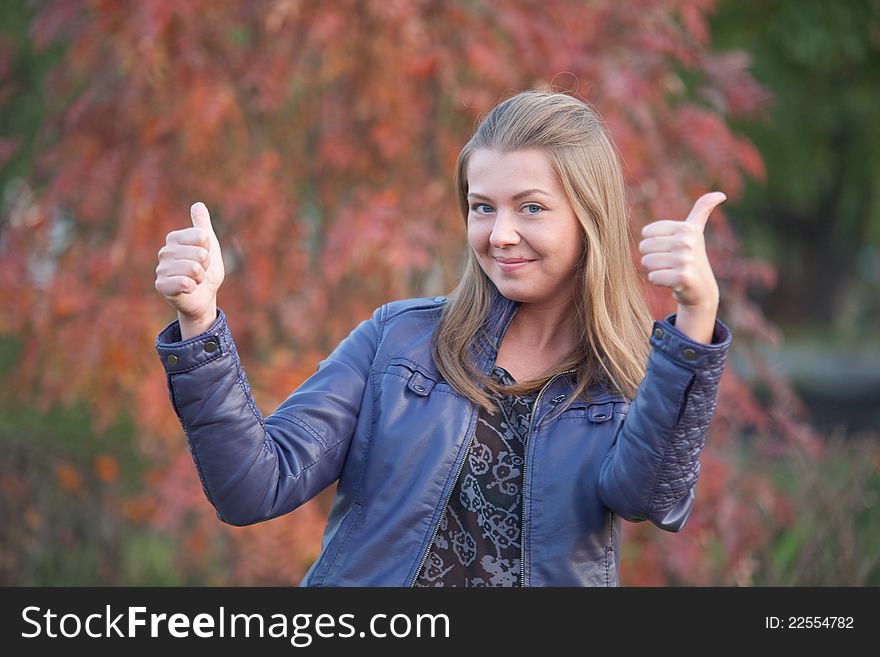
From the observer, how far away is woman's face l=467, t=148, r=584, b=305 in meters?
2.04

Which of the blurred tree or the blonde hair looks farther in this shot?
the blurred tree

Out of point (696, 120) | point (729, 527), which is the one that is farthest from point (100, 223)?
point (729, 527)

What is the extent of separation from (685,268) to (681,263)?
0.01 m

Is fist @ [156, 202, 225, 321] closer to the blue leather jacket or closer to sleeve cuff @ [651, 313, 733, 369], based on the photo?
the blue leather jacket

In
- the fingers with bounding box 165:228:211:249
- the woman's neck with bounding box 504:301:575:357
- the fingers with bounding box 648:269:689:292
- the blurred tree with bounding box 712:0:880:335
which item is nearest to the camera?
the fingers with bounding box 648:269:689:292

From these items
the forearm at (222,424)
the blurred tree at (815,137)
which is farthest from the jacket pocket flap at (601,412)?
the blurred tree at (815,137)

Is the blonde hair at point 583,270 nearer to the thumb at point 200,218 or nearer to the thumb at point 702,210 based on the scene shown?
the thumb at point 702,210

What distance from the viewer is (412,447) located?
2.03 m

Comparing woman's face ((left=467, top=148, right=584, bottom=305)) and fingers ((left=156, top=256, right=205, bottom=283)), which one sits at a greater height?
woman's face ((left=467, top=148, right=584, bottom=305))

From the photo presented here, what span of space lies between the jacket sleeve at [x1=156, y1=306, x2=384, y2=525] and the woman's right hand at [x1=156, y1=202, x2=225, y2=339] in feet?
0.13

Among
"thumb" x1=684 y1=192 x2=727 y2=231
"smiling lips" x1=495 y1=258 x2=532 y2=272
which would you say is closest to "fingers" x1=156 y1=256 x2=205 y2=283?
"smiling lips" x1=495 y1=258 x2=532 y2=272

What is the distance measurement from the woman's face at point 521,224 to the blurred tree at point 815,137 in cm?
402

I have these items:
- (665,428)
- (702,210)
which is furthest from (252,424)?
(702,210)

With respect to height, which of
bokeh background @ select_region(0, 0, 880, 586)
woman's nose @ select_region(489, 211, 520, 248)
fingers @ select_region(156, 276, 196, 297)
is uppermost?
bokeh background @ select_region(0, 0, 880, 586)
